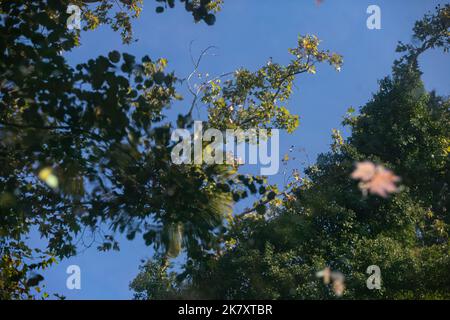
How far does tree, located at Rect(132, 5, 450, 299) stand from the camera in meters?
13.3

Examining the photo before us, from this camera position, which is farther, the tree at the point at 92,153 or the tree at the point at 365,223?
the tree at the point at 365,223

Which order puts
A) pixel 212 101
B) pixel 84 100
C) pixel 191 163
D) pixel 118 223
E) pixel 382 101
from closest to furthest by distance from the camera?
1. pixel 84 100
2. pixel 118 223
3. pixel 191 163
4. pixel 212 101
5. pixel 382 101

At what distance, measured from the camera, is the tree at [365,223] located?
13.3 m

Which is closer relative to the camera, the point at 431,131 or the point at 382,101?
the point at 431,131

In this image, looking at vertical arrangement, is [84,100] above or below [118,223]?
above

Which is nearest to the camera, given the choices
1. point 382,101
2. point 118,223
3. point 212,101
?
point 118,223

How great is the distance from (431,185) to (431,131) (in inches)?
75.6

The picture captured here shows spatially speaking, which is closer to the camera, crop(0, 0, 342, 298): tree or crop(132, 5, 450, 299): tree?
crop(0, 0, 342, 298): tree

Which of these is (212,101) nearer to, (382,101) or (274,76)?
(274,76)

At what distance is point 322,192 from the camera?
16.4 metres

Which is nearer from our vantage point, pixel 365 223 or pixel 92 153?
pixel 92 153

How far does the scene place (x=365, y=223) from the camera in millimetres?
15938
